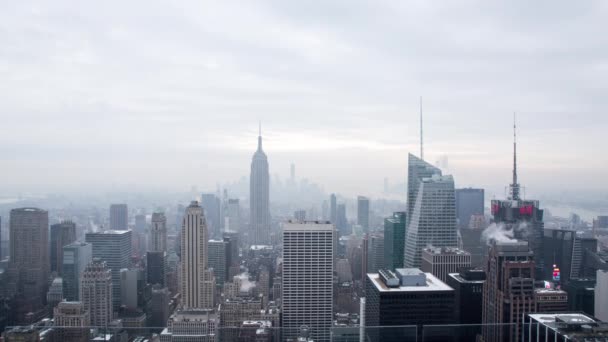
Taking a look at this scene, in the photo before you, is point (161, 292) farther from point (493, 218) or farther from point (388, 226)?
point (493, 218)

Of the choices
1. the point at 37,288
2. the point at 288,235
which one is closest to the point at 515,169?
the point at 288,235

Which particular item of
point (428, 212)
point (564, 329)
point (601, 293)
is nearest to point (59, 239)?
point (428, 212)

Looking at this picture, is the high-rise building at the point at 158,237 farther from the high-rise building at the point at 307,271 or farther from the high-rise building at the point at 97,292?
the high-rise building at the point at 307,271

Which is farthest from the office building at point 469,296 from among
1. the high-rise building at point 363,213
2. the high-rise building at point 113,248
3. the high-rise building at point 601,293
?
the high-rise building at point 113,248

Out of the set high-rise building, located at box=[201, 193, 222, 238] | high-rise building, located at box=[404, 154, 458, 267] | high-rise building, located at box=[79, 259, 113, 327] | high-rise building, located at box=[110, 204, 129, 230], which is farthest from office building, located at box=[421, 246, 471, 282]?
high-rise building, located at box=[110, 204, 129, 230]

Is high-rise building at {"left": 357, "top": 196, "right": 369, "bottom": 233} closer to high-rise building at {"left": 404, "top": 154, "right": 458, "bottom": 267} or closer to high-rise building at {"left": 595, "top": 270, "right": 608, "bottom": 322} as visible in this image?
high-rise building at {"left": 404, "top": 154, "right": 458, "bottom": 267}
